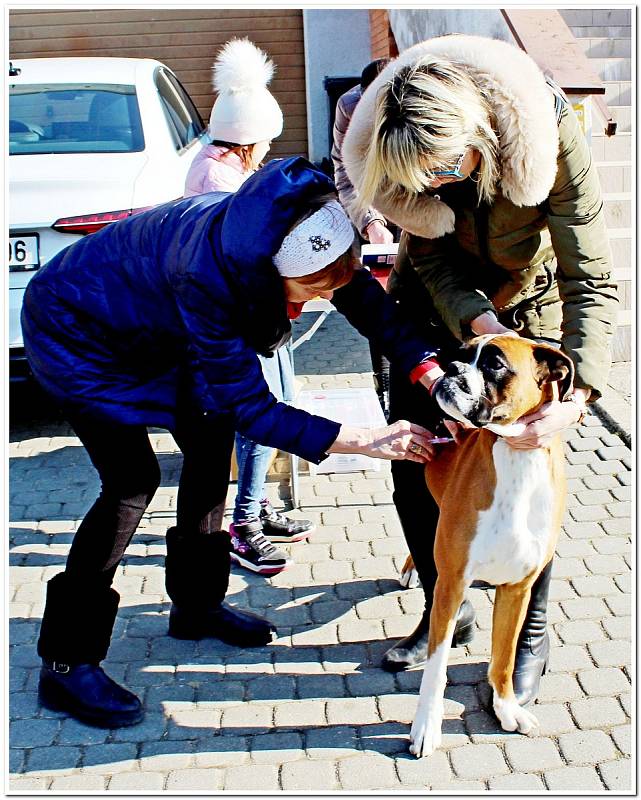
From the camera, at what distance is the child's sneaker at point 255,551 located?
4.07 m

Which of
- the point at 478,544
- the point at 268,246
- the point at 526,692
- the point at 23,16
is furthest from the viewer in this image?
the point at 23,16

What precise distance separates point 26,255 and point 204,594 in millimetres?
2644

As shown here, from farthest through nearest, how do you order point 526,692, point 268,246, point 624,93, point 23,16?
point 23,16 → point 624,93 → point 526,692 → point 268,246

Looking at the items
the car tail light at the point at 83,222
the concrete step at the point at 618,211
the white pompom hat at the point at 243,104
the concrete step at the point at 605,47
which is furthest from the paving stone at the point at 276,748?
the concrete step at the point at 605,47

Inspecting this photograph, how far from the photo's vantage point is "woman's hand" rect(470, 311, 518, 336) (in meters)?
2.85

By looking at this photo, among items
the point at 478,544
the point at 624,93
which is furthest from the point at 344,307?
the point at 624,93

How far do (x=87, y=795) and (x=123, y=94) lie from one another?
5.25 meters

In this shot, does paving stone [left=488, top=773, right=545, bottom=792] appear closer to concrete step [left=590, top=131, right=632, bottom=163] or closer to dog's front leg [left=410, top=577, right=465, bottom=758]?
dog's front leg [left=410, top=577, right=465, bottom=758]

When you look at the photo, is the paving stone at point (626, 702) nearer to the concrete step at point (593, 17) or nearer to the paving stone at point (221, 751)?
the paving stone at point (221, 751)

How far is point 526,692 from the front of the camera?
10.2 ft

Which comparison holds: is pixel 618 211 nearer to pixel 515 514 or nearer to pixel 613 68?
pixel 613 68

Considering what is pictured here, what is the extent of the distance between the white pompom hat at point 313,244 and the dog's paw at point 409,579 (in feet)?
5.74

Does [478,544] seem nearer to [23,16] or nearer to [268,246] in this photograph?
[268,246]

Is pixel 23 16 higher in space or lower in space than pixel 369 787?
higher
